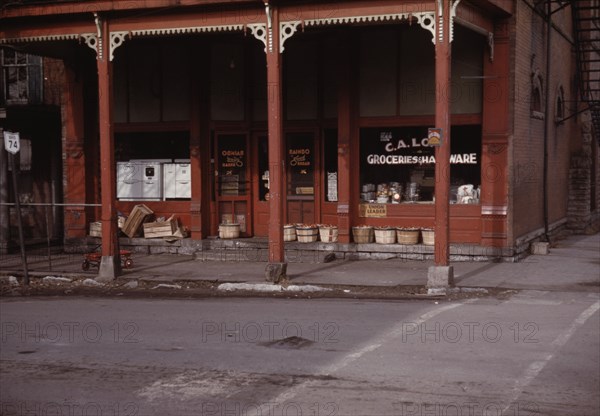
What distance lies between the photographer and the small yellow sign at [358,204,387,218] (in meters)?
17.0

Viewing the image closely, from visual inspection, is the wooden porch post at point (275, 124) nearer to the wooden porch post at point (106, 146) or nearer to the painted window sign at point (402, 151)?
the wooden porch post at point (106, 146)

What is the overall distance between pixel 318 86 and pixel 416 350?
973 centimetres

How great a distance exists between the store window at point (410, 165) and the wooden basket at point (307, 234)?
131 centimetres

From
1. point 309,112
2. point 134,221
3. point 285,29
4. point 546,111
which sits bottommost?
point 134,221

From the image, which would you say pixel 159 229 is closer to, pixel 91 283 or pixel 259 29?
pixel 91 283

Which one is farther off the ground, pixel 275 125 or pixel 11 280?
pixel 275 125

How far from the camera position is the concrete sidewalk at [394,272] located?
13.6 meters

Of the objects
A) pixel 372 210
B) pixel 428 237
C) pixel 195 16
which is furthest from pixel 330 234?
pixel 195 16

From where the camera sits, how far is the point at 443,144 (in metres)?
12.9

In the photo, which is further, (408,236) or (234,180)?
(234,180)

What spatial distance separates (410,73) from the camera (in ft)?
54.7

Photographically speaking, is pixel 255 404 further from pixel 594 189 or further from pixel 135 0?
pixel 594 189

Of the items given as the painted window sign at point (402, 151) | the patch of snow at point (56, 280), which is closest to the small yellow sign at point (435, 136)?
the painted window sign at point (402, 151)

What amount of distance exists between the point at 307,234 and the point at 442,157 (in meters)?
4.87
